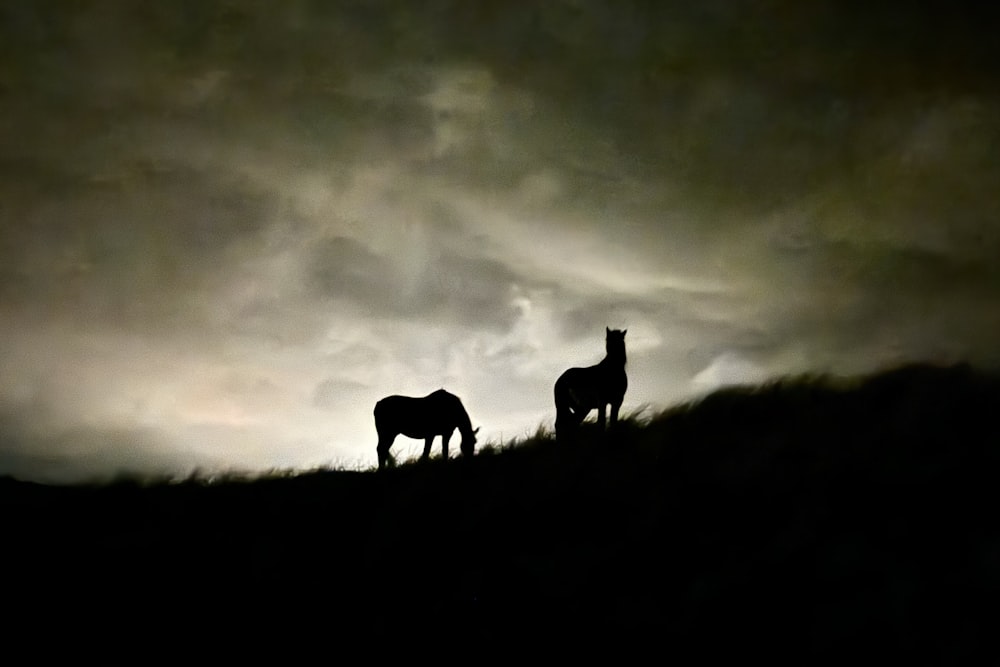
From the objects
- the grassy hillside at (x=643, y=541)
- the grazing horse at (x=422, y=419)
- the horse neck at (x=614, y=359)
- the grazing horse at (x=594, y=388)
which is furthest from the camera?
the grazing horse at (x=422, y=419)

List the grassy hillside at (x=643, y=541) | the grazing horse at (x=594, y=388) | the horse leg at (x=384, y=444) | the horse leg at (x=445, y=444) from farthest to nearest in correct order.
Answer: the horse leg at (x=384, y=444) < the horse leg at (x=445, y=444) < the grazing horse at (x=594, y=388) < the grassy hillside at (x=643, y=541)

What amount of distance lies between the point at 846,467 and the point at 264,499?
934cm

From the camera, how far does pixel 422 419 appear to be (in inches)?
697

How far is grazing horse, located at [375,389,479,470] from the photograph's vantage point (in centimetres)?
1714

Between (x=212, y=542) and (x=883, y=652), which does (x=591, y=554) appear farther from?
(x=212, y=542)

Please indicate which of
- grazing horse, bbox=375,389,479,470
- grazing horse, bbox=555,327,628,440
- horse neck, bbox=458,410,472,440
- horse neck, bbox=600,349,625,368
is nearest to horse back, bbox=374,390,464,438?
grazing horse, bbox=375,389,479,470

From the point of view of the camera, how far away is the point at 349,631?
727 centimetres

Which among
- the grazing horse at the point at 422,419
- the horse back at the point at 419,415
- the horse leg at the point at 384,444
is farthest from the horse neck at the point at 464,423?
the horse leg at the point at 384,444

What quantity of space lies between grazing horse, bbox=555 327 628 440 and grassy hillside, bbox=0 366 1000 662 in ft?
4.31

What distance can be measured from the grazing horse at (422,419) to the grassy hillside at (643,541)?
4.04 meters

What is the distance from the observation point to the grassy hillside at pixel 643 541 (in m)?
5.96

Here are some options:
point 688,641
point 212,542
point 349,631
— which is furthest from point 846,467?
point 212,542

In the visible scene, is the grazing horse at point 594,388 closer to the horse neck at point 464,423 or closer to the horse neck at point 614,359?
the horse neck at point 614,359

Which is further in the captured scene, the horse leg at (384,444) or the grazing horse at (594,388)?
the horse leg at (384,444)
